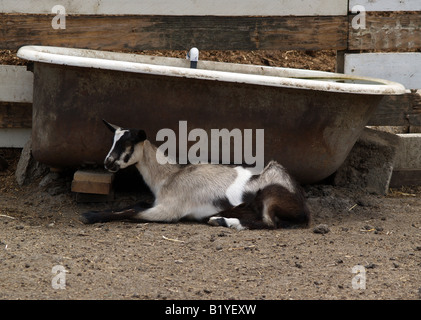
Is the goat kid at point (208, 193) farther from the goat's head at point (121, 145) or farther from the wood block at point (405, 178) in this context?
the wood block at point (405, 178)

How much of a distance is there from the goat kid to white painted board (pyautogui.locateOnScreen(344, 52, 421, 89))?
139 centimetres

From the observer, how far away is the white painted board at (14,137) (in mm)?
5633

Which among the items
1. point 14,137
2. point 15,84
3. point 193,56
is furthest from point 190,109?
point 14,137

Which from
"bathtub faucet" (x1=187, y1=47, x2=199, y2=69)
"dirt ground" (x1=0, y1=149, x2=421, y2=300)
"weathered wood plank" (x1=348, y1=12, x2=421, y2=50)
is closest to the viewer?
"dirt ground" (x1=0, y1=149, x2=421, y2=300)

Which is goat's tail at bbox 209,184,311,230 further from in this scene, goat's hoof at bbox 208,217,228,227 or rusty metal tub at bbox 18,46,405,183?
rusty metal tub at bbox 18,46,405,183

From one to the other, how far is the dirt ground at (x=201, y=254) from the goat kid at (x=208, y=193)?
94 millimetres

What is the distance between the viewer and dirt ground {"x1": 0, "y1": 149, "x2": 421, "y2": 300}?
3316 millimetres

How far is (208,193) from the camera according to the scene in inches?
183

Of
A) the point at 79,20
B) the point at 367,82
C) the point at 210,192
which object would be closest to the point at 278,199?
the point at 210,192

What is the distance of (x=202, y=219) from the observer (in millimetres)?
4660

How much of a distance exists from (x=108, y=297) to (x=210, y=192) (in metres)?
1.60

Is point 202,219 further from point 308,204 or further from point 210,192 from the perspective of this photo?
point 308,204

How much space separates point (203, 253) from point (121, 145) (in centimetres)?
105

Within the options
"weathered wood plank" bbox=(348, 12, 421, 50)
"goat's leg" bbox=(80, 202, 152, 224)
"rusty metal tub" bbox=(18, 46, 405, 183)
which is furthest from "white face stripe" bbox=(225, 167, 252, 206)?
"weathered wood plank" bbox=(348, 12, 421, 50)
